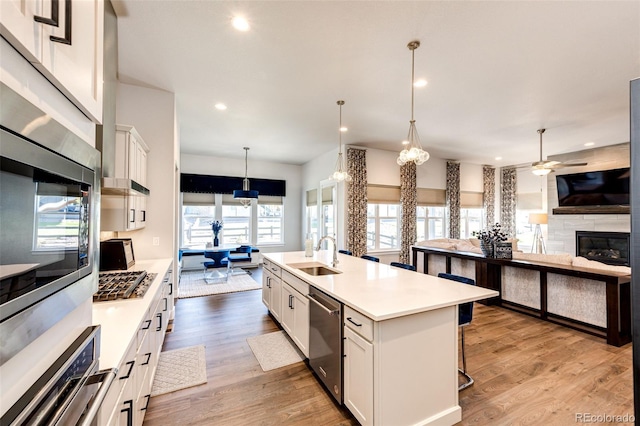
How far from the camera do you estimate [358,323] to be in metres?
1.88

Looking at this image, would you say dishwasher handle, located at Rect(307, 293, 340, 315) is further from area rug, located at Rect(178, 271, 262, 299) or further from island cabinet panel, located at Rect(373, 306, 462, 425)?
area rug, located at Rect(178, 271, 262, 299)

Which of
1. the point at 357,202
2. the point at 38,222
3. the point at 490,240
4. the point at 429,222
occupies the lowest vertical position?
the point at 490,240

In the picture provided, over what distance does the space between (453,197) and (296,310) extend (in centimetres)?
647

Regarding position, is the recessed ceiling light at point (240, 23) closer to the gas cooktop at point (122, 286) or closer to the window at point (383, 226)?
the gas cooktop at point (122, 286)

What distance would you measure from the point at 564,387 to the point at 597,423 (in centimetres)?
41

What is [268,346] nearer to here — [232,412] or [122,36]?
[232,412]

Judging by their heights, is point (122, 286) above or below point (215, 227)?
below

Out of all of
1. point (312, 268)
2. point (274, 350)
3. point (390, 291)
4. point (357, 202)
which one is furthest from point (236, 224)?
point (390, 291)

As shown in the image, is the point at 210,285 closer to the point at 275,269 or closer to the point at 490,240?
the point at 275,269

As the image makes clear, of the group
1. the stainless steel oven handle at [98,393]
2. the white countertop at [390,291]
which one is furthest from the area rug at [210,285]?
the stainless steel oven handle at [98,393]

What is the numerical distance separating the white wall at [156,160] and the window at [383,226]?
4524 mm

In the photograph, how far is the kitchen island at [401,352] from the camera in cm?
174

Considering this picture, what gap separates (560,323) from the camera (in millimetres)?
3750

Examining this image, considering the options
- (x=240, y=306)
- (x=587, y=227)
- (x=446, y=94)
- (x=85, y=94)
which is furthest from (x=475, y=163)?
(x=85, y=94)
